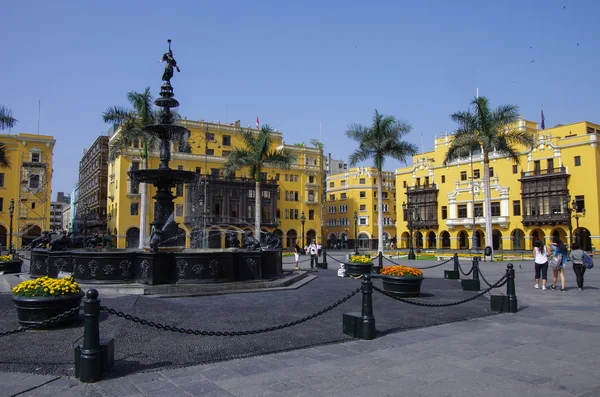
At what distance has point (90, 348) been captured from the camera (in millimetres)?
5504

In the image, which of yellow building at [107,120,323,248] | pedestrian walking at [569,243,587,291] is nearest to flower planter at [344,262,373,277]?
pedestrian walking at [569,243,587,291]

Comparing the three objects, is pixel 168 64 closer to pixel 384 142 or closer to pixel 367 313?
pixel 367 313

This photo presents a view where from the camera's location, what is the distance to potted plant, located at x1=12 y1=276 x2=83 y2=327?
7.79m

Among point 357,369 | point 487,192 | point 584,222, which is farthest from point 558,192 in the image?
point 357,369

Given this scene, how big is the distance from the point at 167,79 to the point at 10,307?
9.40 m

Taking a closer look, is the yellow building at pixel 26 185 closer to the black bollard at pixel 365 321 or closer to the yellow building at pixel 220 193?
the yellow building at pixel 220 193

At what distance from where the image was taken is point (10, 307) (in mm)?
10219

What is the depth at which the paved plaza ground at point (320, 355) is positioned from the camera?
5344 mm

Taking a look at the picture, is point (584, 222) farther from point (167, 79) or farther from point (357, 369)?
point (357, 369)

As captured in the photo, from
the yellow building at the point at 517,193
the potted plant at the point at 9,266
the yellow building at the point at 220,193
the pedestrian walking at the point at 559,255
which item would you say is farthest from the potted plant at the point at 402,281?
the yellow building at the point at 220,193

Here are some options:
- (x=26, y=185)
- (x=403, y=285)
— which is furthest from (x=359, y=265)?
(x=26, y=185)

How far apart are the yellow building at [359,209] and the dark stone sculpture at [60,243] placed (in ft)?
220

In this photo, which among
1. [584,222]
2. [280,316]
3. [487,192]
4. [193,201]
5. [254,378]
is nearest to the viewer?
[254,378]

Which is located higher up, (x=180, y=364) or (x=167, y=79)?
(x=167, y=79)
